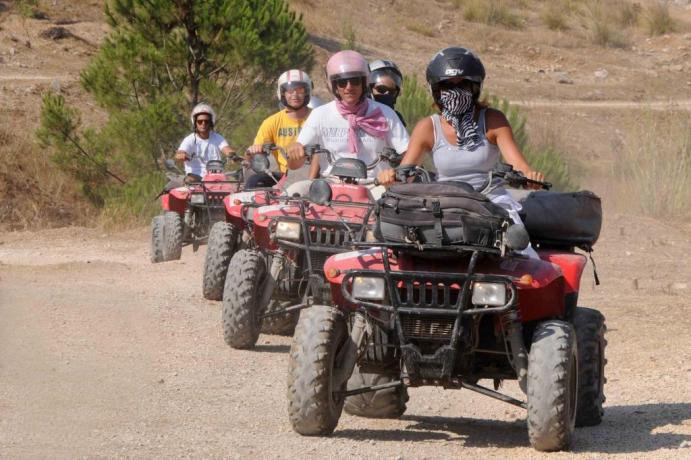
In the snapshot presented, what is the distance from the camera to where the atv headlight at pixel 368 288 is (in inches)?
277

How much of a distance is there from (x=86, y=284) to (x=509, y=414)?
5.93 m

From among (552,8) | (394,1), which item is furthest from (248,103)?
(552,8)

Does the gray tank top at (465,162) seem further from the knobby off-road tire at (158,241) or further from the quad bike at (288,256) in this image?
the knobby off-road tire at (158,241)

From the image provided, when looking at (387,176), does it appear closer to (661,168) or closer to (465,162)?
(465,162)

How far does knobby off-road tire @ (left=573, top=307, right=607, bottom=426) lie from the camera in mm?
7880

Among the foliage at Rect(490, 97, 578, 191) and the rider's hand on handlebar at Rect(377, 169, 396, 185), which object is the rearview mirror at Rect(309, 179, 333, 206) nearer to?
the rider's hand on handlebar at Rect(377, 169, 396, 185)

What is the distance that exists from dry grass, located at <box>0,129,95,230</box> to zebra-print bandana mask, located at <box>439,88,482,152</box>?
60.9 ft

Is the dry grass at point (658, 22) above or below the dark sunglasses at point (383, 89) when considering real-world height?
below

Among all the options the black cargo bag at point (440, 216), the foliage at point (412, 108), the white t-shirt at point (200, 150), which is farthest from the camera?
the foliage at point (412, 108)

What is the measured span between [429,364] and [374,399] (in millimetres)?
967

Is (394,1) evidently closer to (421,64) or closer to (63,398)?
(421,64)

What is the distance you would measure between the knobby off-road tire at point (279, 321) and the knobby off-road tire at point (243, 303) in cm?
48

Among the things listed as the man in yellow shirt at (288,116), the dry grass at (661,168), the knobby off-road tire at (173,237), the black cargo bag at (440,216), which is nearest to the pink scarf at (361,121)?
the man in yellow shirt at (288,116)

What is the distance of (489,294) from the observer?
22.7 feet
